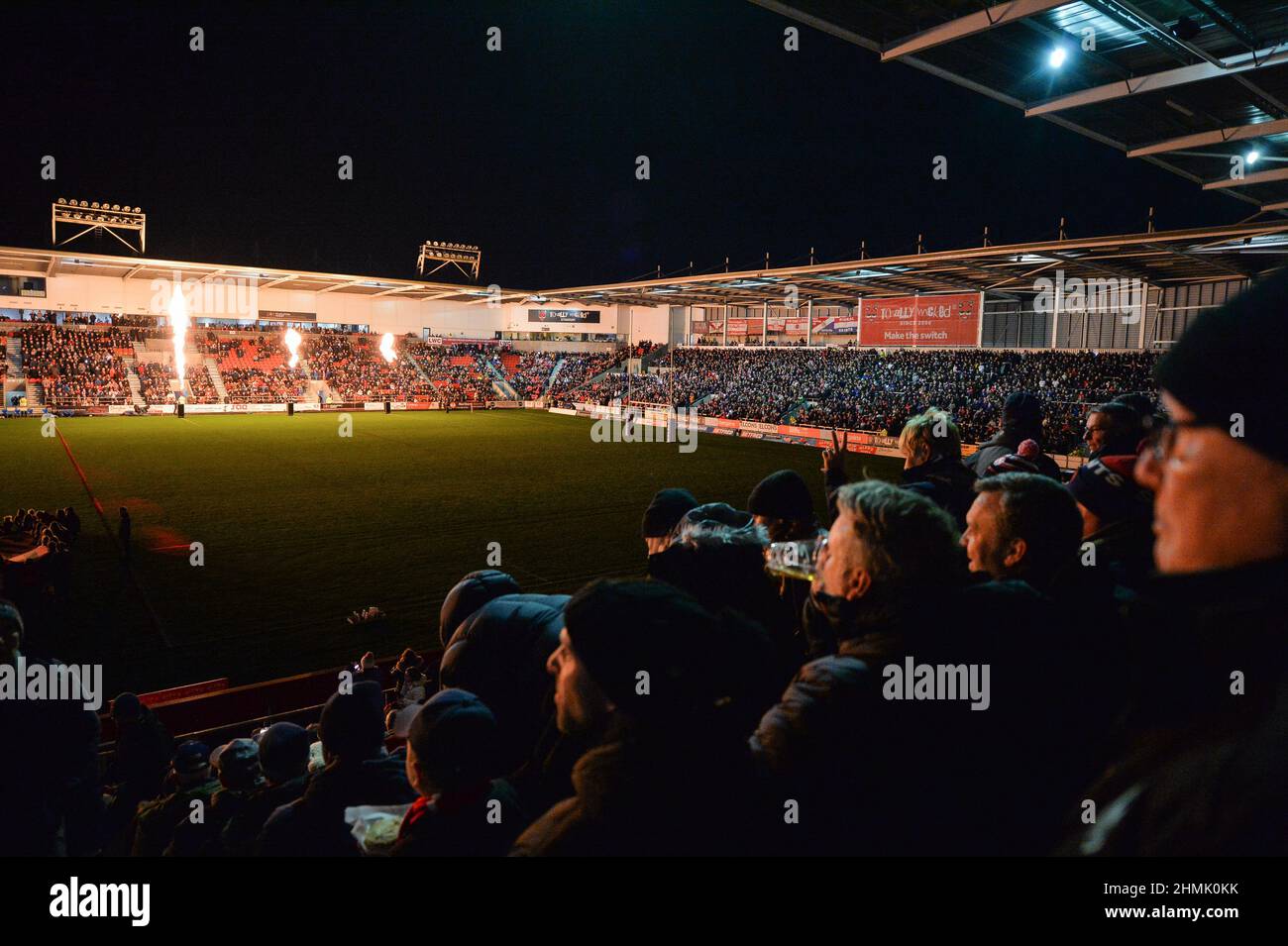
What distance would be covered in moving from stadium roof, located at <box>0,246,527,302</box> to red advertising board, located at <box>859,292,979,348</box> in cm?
2492

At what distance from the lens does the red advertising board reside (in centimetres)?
3988

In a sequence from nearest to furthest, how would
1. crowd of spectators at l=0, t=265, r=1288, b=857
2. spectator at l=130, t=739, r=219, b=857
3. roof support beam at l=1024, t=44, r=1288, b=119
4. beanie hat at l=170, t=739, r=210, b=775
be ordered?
crowd of spectators at l=0, t=265, r=1288, b=857, spectator at l=130, t=739, r=219, b=857, beanie hat at l=170, t=739, r=210, b=775, roof support beam at l=1024, t=44, r=1288, b=119

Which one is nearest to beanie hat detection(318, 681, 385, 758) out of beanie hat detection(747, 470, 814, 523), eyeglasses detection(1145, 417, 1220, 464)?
beanie hat detection(747, 470, 814, 523)

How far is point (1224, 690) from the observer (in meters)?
0.86

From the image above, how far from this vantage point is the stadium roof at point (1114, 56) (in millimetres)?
10398

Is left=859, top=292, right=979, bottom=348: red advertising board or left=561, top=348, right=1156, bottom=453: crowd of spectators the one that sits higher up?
left=859, top=292, right=979, bottom=348: red advertising board

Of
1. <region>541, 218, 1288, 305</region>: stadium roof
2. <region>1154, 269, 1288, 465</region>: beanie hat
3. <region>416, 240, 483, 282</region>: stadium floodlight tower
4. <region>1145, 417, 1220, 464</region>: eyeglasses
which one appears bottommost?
<region>1145, 417, 1220, 464</region>: eyeglasses

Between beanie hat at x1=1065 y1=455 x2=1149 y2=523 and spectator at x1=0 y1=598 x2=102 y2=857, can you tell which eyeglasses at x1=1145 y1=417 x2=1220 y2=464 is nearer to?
beanie hat at x1=1065 y1=455 x2=1149 y2=523

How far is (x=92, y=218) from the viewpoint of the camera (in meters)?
37.8

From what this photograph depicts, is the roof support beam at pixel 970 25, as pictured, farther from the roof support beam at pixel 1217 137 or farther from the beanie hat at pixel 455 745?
the beanie hat at pixel 455 745

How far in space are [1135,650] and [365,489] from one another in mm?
19925

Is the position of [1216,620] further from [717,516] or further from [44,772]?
[44,772]

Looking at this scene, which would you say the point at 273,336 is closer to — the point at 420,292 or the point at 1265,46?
the point at 420,292
